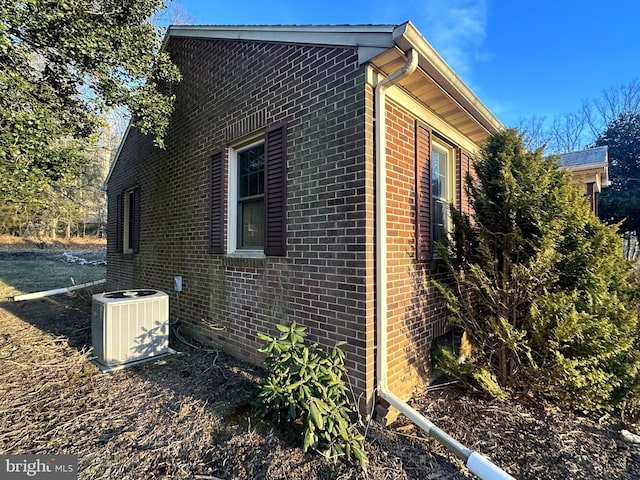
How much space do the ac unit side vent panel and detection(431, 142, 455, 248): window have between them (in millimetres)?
3941

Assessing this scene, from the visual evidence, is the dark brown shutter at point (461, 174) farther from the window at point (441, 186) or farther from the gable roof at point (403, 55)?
the gable roof at point (403, 55)

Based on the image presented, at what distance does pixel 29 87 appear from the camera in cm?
379

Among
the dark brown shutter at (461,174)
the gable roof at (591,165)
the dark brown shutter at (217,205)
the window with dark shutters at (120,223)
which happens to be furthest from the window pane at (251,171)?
the gable roof at (591,165)

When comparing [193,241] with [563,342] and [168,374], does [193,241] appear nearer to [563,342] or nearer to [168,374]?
[168,374]

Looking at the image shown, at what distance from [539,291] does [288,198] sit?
2811 mm

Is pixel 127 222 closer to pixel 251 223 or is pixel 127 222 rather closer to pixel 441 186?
pixel 251 223

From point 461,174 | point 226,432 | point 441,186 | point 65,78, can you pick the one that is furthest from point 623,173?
point 65,78

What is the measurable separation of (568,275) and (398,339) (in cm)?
192

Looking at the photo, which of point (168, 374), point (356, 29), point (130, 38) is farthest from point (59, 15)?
point (168, 374)

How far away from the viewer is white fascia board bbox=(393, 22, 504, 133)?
2.61 meters

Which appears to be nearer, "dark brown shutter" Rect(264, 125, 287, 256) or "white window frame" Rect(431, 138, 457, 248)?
"dark brown shutter" Rect(264, 125, 287, 256)

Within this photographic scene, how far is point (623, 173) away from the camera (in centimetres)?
1327

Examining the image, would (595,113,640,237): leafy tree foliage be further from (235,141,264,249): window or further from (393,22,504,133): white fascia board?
(235,141,264,249): window

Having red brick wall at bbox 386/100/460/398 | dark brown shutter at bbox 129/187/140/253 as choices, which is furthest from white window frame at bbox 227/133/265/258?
dark brown shutter at bbox 129/187/140/253
